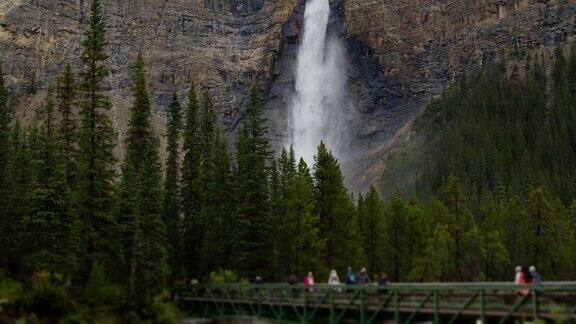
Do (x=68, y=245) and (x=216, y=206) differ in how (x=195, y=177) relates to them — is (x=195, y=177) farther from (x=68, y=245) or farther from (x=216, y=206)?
(x=68, y=245)

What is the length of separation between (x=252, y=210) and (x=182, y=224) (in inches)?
242

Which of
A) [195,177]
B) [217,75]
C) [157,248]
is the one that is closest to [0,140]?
[195,177]

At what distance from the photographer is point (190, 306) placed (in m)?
37.5

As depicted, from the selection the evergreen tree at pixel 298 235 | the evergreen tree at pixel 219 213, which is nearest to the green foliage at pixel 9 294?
the evergreen tree at pixel 219 213

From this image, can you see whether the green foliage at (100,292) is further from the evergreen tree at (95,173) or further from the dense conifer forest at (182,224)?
the evergreen tree at (95,173)

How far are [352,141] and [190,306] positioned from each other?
120 m

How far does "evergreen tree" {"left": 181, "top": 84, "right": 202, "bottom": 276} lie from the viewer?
47375 millimetres

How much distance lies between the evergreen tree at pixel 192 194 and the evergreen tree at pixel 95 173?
Answer: 31.8ft

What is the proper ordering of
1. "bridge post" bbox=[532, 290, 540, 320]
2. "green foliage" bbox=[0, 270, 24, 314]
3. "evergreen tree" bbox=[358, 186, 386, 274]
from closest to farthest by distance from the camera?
"bridge post" bbox=[532, 290, 540, 320], "green foliage" bbox=[0, 270, 24, 314], "evergreen tree" bbox=[358, 186, 386, 274]

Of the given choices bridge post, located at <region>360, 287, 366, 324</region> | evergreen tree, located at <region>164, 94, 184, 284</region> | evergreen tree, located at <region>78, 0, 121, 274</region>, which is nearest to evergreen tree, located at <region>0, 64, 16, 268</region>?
evergreen tree, located at <region>78, 0, 121, 274</region>

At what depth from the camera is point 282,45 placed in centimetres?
18025

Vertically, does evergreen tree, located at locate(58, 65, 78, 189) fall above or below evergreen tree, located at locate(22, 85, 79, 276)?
above

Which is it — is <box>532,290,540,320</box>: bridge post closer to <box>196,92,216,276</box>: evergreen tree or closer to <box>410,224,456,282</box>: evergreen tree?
<box>410,224,456,282</box>: evergreen tree

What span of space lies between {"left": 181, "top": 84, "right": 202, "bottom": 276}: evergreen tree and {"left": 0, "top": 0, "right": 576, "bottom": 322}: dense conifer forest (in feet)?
0.39
